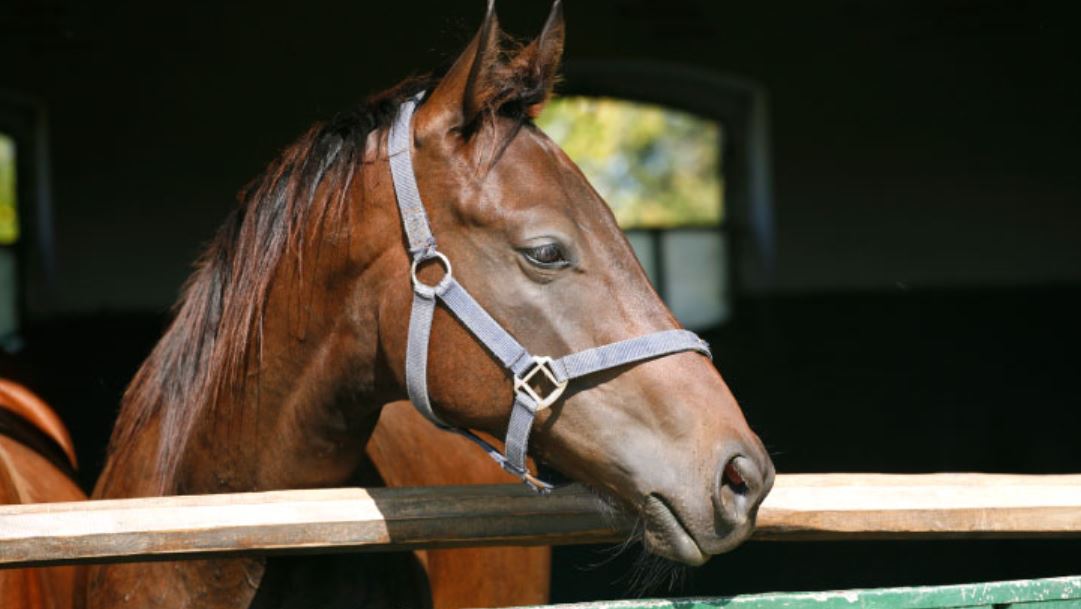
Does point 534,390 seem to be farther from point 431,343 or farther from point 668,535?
point 668,535

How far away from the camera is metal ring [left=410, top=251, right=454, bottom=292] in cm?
161

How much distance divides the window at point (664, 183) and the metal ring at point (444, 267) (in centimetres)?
347

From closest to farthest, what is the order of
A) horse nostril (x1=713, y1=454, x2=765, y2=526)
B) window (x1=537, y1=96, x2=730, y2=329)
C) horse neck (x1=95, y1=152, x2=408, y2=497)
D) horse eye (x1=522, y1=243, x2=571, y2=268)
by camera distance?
horse nostril (x1=713, y1=454, x2=765, y2=526) < horse eye (x1=522, y1=243, x2=571, y2=268) < horse neck (x1=95, y1=152, x2=408, y2=497) < window (x1=537, y1=96, x2=730, y2=329)

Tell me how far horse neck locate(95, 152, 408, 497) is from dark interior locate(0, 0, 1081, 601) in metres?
3.17

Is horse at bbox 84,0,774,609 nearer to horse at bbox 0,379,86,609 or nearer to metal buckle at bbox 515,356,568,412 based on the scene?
metal buckle at bbox 515,356,568,412

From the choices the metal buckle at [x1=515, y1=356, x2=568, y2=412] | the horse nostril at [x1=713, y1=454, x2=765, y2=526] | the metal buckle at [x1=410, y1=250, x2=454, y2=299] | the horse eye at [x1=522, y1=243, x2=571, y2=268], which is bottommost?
the horse nostril at [x1=713, y1=454, x2=765, y2=526]

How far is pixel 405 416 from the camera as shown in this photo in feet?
8.54

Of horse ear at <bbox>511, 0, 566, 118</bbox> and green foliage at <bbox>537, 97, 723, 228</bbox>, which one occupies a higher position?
horse ear at <bbox>511, 0, 566, 118</bbox>

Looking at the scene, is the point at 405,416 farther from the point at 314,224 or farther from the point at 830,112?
the point at 830,112

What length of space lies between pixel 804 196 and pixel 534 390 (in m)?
4.22

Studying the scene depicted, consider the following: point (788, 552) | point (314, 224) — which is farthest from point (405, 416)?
point (788, 552)

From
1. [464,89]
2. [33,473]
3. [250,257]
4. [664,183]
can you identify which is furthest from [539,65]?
[664,183]

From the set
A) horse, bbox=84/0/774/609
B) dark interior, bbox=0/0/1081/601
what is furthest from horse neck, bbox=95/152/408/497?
dark interior, bbox=0/0/1081/601

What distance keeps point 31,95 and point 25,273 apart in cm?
82
